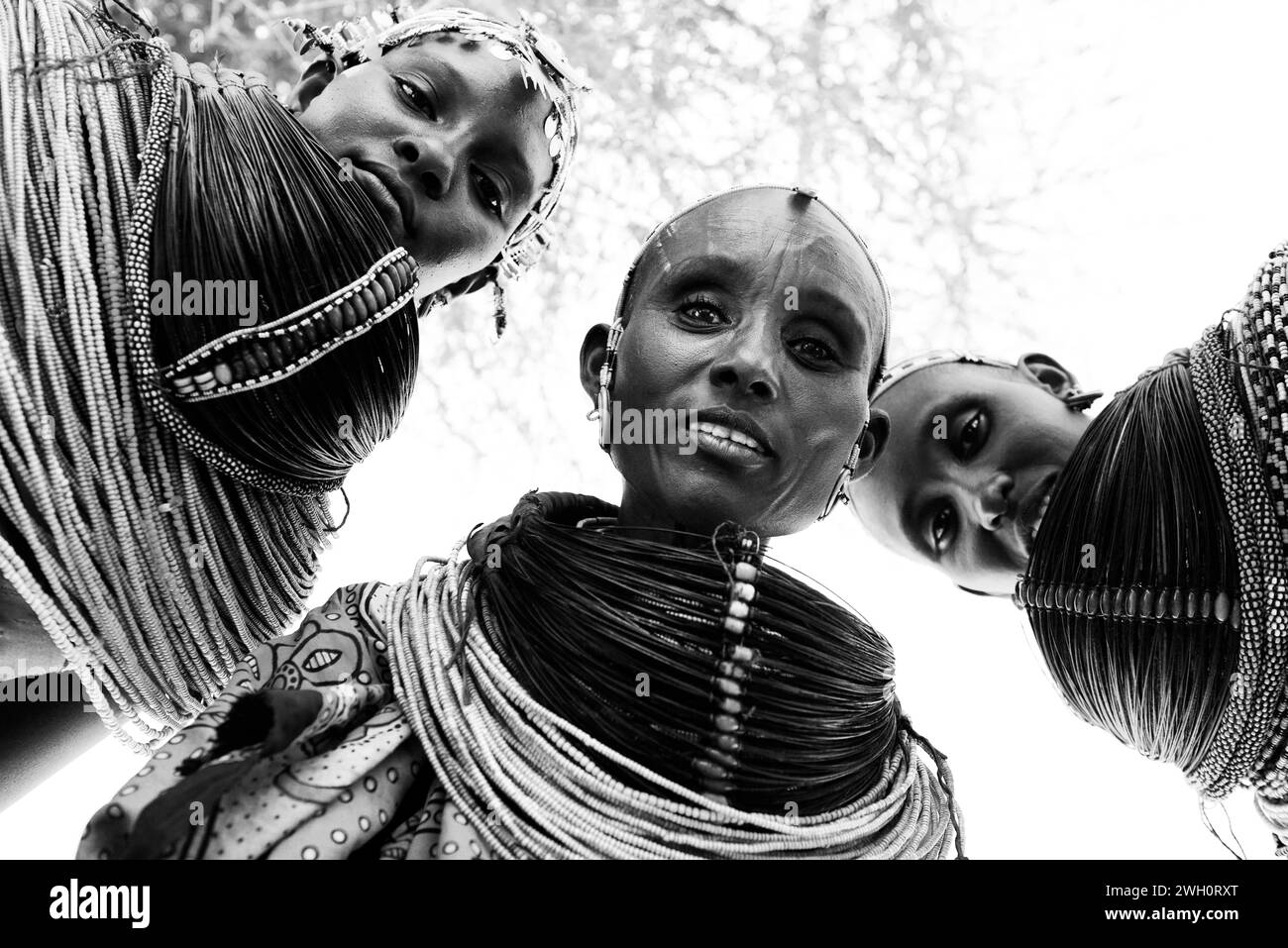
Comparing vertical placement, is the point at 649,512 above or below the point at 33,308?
below

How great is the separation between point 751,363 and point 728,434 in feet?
0.35

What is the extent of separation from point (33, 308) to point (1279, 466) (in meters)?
1.69

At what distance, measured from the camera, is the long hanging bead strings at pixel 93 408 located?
5.18 feet

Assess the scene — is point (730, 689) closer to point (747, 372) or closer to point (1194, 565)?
point (747, 372)

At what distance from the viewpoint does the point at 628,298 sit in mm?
1889

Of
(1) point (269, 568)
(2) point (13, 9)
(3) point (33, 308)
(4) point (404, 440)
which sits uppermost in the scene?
(2) point (13, 9)

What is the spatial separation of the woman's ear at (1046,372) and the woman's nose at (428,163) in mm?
1386

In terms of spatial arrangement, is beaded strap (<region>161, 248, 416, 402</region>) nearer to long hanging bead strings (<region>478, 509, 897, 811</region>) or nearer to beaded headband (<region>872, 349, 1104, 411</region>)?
long hanging bead strings (<region>478, 509, 897, 811</region>)

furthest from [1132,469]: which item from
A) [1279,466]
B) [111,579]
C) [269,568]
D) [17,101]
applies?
[17,101]

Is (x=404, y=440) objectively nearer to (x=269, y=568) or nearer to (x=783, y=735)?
(x=269, y=568)

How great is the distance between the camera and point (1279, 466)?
1622 mm

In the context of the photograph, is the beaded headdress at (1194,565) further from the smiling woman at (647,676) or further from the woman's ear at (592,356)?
the woman's ear at (592,356)

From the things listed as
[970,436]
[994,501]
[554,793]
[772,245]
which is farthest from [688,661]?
[970,436]
